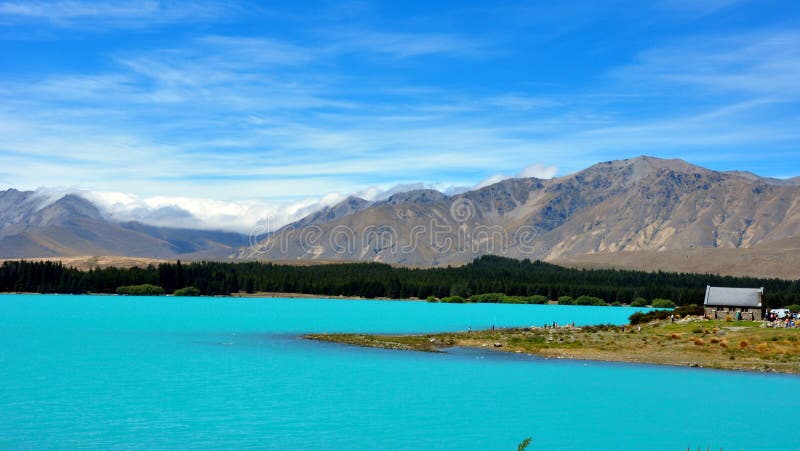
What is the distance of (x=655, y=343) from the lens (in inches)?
3000

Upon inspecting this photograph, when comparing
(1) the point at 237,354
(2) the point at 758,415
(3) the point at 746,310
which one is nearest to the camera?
(2) the point at 758,415

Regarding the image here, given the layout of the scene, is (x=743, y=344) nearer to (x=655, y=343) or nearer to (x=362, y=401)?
(x=655, y=343)

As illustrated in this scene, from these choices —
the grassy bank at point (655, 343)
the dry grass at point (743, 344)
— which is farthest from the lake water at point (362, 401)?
the dry grass at point (743, 344)

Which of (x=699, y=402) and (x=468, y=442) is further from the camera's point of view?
(x=699, y=402)

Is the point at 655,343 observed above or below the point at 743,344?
below

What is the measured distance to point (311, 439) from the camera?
116 feet

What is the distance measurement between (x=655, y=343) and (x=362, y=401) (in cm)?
4020

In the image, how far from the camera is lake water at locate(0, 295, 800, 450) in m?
35.9

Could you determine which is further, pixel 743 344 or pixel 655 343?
pixel 655 343

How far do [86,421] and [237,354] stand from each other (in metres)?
29.0

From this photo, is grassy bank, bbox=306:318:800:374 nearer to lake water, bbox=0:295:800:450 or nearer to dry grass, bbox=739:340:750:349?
dry grass, bbox=739:340:750:349

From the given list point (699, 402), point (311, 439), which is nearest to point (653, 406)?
point (699, 402)

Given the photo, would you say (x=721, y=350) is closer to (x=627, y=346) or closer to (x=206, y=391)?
(x=627, y=346)

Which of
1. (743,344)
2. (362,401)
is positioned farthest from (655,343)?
(362,401)
